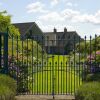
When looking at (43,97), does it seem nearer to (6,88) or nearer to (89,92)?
(6,88)

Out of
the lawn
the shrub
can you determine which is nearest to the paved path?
the lawn

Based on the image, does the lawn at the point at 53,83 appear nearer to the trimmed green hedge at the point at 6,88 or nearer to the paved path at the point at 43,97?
the paved path at the point at 43,97

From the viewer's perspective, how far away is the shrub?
11.8 m

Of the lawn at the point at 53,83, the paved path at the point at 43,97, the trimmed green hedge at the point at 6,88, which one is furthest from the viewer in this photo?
the lawn at the point at 53,83

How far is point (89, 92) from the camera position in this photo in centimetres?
1201

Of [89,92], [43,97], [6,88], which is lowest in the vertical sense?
[43,97]

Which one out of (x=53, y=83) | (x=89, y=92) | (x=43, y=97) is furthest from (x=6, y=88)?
(x=53, y=83)

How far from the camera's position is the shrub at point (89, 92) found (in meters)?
11.8

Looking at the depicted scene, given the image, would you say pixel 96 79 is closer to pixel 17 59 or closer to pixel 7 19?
pixel 17 59

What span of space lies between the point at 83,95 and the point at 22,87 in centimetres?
388

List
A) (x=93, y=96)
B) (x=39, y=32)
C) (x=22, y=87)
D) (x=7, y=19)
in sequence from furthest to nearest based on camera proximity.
Result: (x=39, y=32)
(x=7, y=19)
(x=22, y=87)
(x=93, y=96)

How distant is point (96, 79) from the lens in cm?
1409

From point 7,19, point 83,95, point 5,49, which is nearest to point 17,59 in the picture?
point 5,49

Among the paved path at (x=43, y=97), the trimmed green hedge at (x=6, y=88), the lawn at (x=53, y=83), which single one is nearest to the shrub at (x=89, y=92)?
the paved path at (x=43, y=97)
